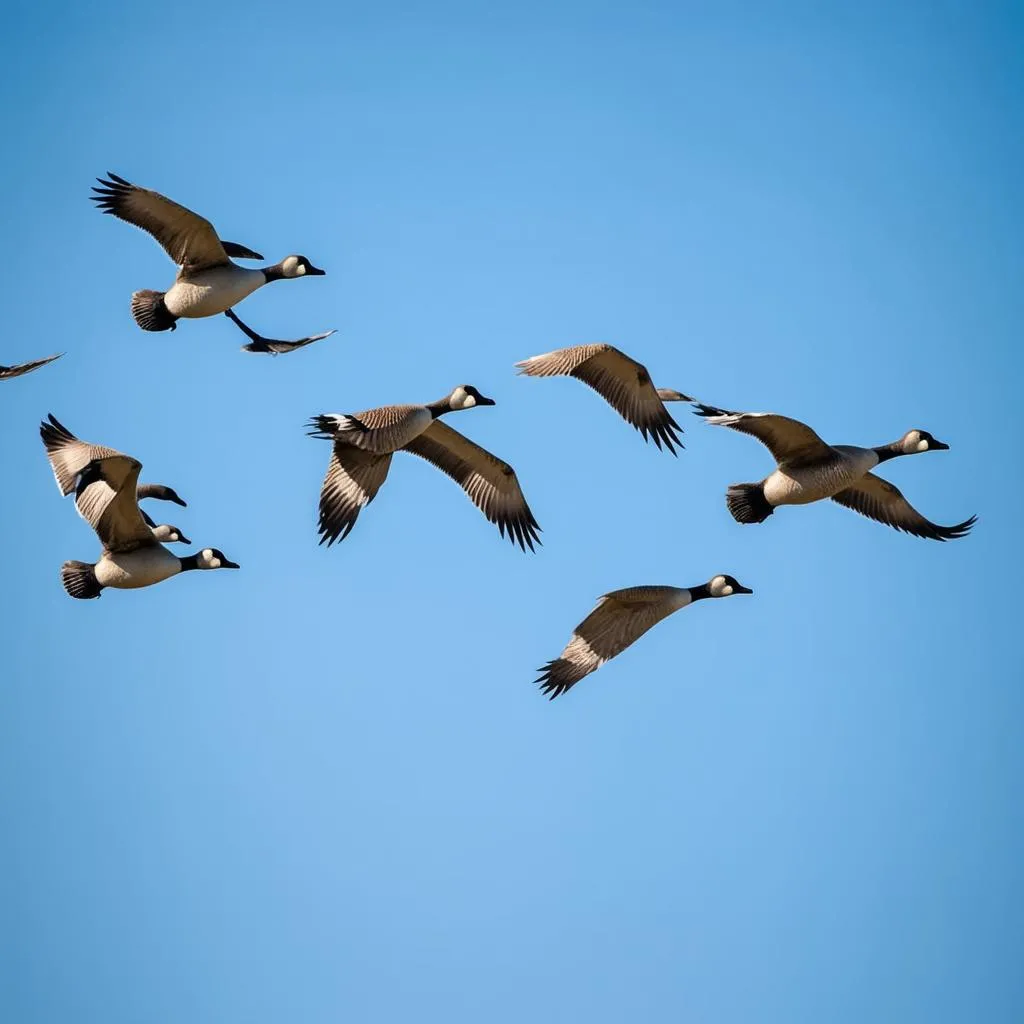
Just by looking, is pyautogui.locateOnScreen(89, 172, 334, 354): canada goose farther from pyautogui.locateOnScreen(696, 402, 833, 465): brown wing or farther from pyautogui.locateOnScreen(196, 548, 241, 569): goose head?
pyautogui.locateOnScreen(696, 402, 833, 465): brown wing

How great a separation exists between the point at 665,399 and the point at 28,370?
6.45m

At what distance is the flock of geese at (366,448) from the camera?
16.0 meters

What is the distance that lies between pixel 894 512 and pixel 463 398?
5.31m

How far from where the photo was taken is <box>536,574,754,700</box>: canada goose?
16.3 m

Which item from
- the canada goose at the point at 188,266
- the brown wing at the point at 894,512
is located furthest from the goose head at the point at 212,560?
the brown wing at the point at 894,512

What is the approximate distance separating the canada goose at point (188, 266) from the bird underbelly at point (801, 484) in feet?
15.7

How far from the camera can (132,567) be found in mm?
16812

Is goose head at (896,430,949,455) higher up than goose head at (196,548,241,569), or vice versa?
goose head at (896,430,949,455)

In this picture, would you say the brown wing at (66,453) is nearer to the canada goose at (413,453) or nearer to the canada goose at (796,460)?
the canada goose at (413,453)

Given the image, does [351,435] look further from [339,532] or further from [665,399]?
[665,399]

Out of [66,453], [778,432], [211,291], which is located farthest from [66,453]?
[778,432]

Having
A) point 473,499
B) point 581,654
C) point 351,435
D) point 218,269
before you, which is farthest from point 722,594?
point 218,269

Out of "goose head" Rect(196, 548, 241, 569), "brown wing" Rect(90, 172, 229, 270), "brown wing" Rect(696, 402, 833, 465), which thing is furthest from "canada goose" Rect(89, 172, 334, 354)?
"brown wing" Rect(696, 402, 833, 465)

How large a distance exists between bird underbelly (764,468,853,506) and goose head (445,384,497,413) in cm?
301
